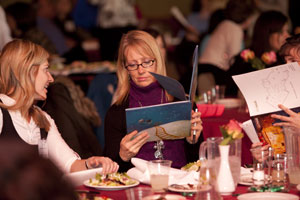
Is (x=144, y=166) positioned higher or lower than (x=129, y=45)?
lower

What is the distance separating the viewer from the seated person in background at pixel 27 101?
2770 mm

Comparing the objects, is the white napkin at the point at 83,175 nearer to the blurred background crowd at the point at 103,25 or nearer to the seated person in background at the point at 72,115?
the seated person in background at the point at 72,115

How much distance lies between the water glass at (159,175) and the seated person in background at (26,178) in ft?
4.07

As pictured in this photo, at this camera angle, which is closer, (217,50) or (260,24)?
(260,24)

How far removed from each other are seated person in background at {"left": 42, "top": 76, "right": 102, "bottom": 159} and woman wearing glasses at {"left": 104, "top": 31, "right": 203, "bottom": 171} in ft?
2.36

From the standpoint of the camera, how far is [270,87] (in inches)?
107

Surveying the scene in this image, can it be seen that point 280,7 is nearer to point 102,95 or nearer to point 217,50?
point 217,50

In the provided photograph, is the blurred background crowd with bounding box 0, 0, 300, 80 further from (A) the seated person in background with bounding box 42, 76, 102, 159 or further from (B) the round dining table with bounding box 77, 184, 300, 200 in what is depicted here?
(B) the round dining table with bounding box 77, 184, 300, 200

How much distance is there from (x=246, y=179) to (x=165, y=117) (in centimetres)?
44

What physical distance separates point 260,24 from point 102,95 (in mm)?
1568

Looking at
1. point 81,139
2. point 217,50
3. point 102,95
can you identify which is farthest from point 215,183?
point 217,50

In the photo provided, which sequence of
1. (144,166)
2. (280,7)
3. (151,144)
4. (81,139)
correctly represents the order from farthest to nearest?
1. (280,7)
2. (81,139)
3. (151,144)
4. (144,166)

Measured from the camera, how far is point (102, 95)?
17.2ft

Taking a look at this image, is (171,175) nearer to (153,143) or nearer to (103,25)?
(153,143)
